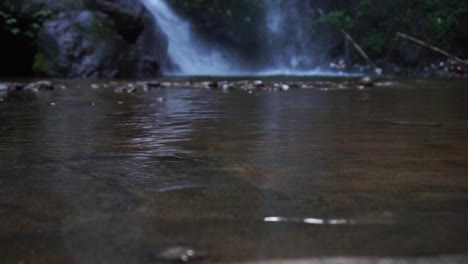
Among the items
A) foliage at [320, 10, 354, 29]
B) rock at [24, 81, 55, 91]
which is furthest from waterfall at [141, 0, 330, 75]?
rock at [24, 81, 55, 91]

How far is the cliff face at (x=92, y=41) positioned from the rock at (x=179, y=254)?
472 inches

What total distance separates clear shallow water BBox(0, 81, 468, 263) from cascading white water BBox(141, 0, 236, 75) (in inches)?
559

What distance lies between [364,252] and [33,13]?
13.3 meters

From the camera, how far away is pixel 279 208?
48.4 inches

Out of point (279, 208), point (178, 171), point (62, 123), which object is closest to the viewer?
point (279, 208)

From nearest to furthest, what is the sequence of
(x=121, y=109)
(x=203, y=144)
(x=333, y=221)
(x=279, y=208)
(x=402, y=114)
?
(x=333, y=221), (x=279, y=208), (x=203, y=144), (x=402, y=114), (x=121, y=109)

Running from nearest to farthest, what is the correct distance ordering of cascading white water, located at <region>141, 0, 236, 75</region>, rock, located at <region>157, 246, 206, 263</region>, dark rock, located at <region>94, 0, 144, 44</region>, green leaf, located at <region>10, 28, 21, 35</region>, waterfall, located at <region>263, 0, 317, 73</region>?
rock, located at <region>157, 246, 206, 263</region>
green leaf, located at <region>10, 28, 21, 35</region>
dark rock, located at <region>94, 0, 144, 44</region>
cascading white water, located at <region>141, 0, 236, 75</region>
waterfall, located at <region>263, 0, 317, 73</region>

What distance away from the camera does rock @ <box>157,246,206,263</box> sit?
91cm

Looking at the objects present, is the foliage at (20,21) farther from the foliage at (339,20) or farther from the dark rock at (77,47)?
the foliage at (339,20)

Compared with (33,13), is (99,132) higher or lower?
lower

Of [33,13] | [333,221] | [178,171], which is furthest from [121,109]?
[33,13]

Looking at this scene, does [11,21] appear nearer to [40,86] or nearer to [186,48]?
[40,86]

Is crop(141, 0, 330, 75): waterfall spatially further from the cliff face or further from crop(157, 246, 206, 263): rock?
crop(157, 246, 206, 263): rock

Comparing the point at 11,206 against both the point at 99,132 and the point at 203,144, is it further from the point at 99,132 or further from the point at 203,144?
the point at 99,132
